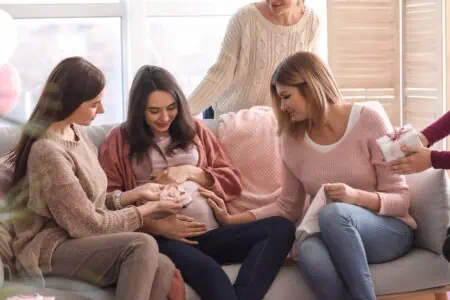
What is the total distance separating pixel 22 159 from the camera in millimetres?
2092

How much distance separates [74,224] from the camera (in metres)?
2.11

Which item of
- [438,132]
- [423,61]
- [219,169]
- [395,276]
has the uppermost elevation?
[423,61]

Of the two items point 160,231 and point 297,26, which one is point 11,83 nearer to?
point 160,231

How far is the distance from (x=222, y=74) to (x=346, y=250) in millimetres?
976

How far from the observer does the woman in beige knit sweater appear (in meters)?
2.07

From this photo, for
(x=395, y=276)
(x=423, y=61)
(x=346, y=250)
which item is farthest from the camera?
(x=423, y=61)

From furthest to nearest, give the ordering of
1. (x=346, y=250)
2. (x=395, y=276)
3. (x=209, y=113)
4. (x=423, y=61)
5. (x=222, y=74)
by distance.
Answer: (x=423, y=61)
(x=209, y=113)
(x=222, y=74)
(x=395, y=276)
(x=346, y=250)

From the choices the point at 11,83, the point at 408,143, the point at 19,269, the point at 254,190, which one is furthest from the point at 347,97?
the point at 11,83

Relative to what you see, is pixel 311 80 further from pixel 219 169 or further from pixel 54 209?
pixel 54 209

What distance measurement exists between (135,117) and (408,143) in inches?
34.7

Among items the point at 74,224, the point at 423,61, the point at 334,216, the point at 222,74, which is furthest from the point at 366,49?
the point at 74,224

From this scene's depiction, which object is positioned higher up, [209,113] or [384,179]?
[209,113]

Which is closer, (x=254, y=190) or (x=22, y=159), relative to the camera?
(x=22, y=159)

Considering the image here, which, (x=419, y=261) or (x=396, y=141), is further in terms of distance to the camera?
(x=419, y=261)
